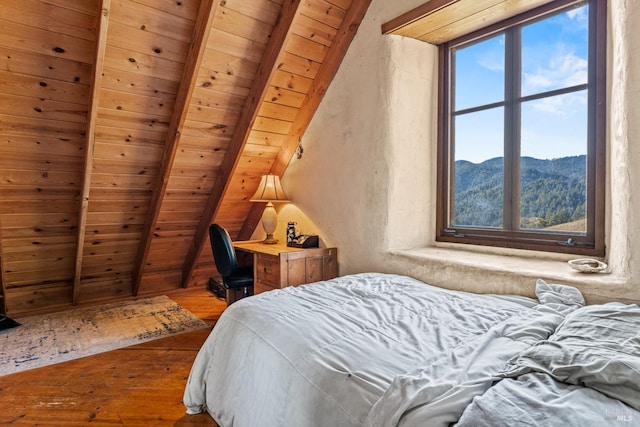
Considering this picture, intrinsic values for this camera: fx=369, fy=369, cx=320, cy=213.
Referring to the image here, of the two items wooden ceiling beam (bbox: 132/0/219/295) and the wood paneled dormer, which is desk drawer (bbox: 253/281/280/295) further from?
the wood paneled dormer

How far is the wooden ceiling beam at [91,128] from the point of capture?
2039mm

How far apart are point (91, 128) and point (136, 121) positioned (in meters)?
0.35

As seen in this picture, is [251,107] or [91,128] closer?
[91,128]

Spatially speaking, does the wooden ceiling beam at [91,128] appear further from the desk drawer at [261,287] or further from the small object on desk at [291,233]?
the small object on desk at [291,233]

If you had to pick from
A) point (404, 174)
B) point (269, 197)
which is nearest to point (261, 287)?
point (269, 197)


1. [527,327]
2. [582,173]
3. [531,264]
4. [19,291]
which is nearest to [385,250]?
[531,264]

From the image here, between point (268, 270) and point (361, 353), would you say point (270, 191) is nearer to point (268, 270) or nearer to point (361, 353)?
point (268, 270)

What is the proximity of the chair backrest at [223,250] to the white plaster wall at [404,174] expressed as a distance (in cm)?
76

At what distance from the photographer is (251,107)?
2934 millimetres

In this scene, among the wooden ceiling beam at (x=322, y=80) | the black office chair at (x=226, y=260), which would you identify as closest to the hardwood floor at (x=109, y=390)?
the black office chair at (x=226, y=260)

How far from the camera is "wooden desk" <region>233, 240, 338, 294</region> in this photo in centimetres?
277

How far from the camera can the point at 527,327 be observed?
4.09 feet

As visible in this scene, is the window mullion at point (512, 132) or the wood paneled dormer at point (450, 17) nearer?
the wood paneled dormer at point (450, 17)

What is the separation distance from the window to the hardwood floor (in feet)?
6.63
